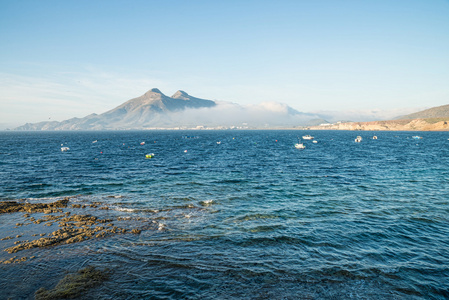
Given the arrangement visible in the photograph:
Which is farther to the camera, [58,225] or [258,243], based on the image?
[58,225]

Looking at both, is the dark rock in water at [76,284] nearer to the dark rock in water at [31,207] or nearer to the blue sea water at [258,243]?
the blue sea water at [258,243]

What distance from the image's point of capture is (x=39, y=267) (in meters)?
16.3

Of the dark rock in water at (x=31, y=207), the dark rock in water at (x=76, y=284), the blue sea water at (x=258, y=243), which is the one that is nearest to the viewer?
the dark rock in water at (x=76, y=284)

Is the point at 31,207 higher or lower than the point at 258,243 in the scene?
higher

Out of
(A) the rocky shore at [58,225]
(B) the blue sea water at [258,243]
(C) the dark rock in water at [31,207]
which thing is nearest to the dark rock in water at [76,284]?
(B) the blue sea water at [258,243]

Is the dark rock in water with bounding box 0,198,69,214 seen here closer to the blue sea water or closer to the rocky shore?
the rocky shore

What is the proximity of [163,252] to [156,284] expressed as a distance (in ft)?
12.4

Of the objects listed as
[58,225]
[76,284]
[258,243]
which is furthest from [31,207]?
[258,243]

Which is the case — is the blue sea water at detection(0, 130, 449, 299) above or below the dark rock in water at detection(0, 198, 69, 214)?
below

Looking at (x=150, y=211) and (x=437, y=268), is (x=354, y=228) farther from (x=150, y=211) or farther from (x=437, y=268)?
(x=150, y=211)

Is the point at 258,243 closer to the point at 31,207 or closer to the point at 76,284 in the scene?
the point at 76,284

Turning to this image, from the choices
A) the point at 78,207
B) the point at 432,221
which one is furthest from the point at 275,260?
the point at 78,207

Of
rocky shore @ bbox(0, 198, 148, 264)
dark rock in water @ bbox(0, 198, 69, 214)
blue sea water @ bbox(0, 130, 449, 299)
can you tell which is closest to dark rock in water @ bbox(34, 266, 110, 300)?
blue sea water @ bbox(0, 130, 449, 299)

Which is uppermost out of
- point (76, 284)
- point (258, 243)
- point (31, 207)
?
point (31, 207)
